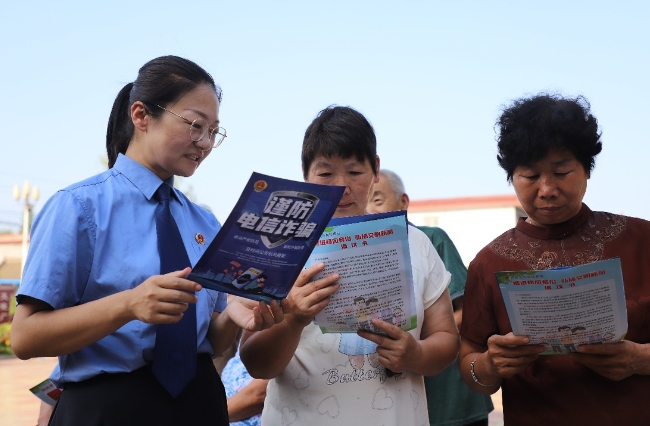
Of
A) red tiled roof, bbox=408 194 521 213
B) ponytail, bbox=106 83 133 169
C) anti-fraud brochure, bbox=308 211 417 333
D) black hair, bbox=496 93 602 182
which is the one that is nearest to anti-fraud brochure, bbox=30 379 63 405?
ponytail, bbox=106 83 133 169

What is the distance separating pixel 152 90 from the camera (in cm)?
206

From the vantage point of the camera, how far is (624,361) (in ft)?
6.68

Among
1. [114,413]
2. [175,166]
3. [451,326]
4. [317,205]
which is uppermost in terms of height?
[175,166]

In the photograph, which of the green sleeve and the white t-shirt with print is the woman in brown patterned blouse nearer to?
the white t-shirt with print

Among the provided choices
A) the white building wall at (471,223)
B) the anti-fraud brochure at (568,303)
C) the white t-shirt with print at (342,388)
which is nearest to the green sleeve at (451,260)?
the white t-shirt with print at (342,388)

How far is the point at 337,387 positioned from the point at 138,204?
841 mm

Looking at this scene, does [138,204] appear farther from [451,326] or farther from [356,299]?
[451,326]

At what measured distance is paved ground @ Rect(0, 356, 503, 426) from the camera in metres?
9.01

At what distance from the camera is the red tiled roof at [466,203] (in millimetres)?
24000

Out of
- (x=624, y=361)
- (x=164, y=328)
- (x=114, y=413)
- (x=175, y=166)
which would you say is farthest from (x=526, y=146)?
(x=114, y=413)

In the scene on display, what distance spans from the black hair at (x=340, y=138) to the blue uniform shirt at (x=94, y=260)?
2.33ft

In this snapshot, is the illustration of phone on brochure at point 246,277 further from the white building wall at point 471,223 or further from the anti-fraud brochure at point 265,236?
the white building wall at point 471,223

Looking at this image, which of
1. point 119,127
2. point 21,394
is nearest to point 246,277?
point 119,127

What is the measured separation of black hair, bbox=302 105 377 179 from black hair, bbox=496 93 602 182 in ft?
1.49
